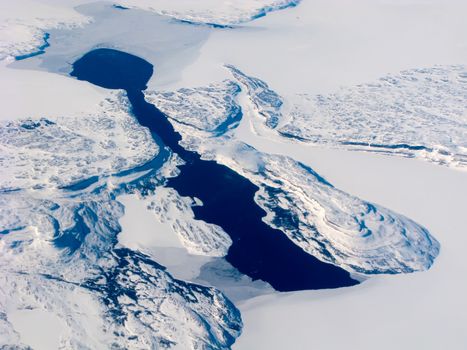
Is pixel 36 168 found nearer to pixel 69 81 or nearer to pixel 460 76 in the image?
pixel 69 81

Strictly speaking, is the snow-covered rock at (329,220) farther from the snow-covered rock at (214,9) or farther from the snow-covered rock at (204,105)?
the snow-covered rock at (214,9)

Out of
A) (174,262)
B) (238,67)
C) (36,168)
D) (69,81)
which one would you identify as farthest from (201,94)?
(174,262)

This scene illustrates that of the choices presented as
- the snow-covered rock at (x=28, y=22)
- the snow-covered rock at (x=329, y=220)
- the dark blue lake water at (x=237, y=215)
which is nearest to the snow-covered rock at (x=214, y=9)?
the snow-covered rock at (x=28, y=22)

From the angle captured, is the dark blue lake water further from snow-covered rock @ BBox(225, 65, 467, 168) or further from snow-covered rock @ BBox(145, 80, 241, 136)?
snow-covered rock @ BBox(225, 65, 467, 168)

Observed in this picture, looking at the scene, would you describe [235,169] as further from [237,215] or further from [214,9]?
[214,9]

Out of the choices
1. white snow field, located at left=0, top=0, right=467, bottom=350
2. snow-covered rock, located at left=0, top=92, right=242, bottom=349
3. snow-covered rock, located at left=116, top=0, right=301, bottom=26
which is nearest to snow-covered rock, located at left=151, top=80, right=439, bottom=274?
white snow field, located at left=0, top=0, right=467, bottom=350

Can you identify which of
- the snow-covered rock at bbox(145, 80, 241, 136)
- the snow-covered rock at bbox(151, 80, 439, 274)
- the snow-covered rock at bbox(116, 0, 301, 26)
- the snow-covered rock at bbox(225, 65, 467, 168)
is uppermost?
the snow-covered rock at bbox(116, 0, 301, 26)

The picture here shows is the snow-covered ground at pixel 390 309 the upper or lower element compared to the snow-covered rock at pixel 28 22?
lower
